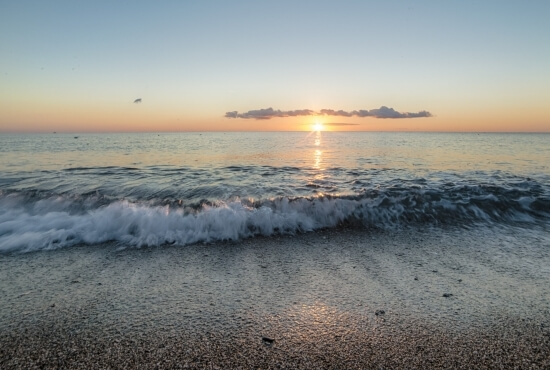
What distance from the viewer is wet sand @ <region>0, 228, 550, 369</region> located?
3250 millimetres

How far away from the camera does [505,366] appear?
310 cm

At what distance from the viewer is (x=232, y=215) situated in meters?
7.84

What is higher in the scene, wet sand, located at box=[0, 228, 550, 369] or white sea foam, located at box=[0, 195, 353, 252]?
white sea foam, located at box=[0, 195, 353, 252]

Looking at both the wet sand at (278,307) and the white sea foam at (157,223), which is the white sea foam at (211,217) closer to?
the white sea foam at (157,223)

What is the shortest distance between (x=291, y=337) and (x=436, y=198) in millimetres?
8160

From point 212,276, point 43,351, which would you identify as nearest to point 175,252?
point 212,276

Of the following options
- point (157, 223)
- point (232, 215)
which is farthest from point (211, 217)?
point (157, 223)

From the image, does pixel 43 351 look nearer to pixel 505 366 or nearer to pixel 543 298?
pixel 505 366

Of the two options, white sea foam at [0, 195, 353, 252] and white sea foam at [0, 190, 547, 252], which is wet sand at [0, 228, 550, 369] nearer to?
white sea foam at [0, 195, 353, 252]

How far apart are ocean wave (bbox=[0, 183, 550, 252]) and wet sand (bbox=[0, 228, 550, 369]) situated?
2.25 feet

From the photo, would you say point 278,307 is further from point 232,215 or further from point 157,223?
point 157,223

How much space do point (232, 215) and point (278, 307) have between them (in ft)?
13.1

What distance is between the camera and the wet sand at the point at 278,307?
3250 mm

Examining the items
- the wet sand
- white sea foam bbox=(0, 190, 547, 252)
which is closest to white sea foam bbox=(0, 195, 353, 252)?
white sea foam bbox=(0, 190, 547, 252)
